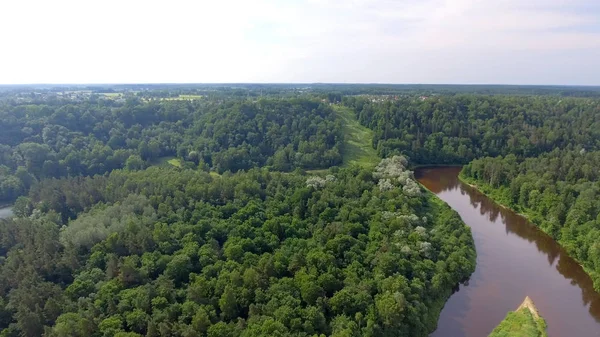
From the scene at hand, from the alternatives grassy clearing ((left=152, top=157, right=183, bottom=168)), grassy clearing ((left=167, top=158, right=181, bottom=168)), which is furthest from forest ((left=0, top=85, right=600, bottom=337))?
grassy clearing ((left=167, top=158, right=181, bottom=168))

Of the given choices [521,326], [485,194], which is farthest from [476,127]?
[521,326]

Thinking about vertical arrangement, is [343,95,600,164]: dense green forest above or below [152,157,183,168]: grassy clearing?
above

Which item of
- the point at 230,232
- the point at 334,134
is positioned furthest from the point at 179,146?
the point at 230,232

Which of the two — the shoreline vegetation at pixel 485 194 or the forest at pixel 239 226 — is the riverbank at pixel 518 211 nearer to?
the shoreline vegetation at pixel 485 194

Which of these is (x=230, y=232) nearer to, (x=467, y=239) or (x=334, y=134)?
(x=467, y=239)

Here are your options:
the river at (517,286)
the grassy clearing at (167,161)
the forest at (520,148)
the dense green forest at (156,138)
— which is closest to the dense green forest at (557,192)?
the forest at (520,148)

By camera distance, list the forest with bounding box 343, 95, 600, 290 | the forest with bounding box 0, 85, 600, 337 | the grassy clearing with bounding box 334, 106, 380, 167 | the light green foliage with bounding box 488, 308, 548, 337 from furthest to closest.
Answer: the grassy clearing with bounding box 334, 106, 380, 167 → the forest with bounding box 343, 95, 600, 290 → the light green foliage with bounding box 488, 308, 548, 337 → the forest with bounding box 0, 85, 600, 337

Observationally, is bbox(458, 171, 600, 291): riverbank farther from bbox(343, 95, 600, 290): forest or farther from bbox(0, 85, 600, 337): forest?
bbox(0, 85, 600, 337): forest
